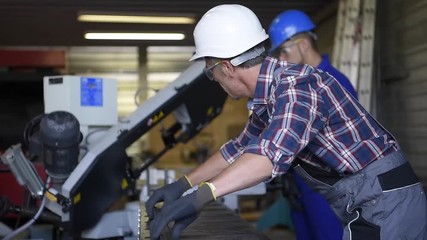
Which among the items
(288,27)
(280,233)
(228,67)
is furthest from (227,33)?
(280,233)

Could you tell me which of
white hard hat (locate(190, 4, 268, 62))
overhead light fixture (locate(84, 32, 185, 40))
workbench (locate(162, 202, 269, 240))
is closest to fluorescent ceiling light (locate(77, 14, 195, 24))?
overhead light fixture (locate(84, 32, 185, 40))

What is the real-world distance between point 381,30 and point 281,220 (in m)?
2.61

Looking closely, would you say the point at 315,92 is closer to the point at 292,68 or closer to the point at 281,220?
the point at 292,68

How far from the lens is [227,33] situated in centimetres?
→ 194

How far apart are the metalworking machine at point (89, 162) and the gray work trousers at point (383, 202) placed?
1.45 meters

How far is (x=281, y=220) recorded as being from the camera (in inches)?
231

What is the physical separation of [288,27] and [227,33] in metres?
1.76

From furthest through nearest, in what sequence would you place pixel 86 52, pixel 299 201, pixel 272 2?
pixel 86 52 → pixel 272 2 → pixel 299 201

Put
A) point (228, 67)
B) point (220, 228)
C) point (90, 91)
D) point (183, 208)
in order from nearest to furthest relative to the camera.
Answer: point (183, 208) → point (228, 67) → point (220, 228) → point (90, 91)

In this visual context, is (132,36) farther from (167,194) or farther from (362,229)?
(362,229)

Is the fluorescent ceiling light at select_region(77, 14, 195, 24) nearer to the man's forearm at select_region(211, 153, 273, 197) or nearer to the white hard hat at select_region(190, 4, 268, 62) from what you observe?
the white hard hat at select_region(190, 4, 268, 62)

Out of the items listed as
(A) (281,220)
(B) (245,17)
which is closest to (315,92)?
(B) (245,17)

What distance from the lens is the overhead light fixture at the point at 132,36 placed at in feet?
21.6

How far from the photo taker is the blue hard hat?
360 cm
